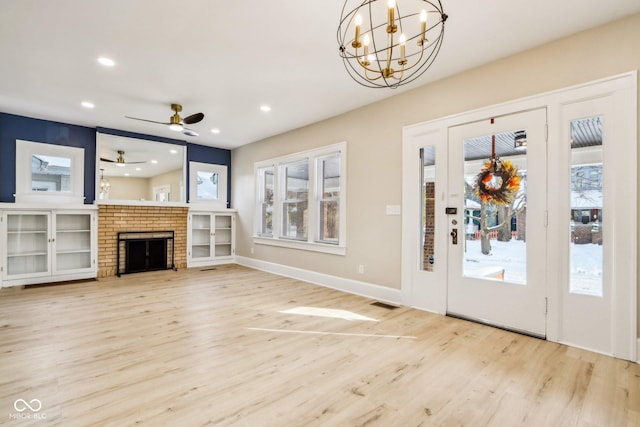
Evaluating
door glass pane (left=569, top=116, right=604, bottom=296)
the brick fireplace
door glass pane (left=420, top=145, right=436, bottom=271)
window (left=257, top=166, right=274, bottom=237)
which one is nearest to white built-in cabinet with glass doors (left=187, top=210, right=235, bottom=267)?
the brick fireplace

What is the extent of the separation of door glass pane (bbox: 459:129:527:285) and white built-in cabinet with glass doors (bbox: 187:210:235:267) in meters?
5.32

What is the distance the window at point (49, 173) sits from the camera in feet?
16.4

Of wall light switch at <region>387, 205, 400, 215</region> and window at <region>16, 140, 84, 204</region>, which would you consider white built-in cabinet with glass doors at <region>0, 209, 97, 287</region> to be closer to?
window at <region>16, 140, 84, 204</region>

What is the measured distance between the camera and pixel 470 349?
2.64 m

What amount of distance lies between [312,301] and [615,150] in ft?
11.1

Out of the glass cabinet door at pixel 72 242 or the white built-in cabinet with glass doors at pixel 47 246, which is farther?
the glass cabinet door at pixel 72 242

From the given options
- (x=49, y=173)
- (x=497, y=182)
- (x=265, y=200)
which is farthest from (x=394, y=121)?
(x=49, y=173)

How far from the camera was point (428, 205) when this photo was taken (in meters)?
3.68

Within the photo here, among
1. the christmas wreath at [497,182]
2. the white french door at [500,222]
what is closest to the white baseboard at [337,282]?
the white french door at [500,222]

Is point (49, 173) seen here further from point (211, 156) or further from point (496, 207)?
point (496, 207)

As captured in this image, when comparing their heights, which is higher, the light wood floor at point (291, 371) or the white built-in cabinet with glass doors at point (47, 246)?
the white built-in cabinet with glass doors at point (47, 246)

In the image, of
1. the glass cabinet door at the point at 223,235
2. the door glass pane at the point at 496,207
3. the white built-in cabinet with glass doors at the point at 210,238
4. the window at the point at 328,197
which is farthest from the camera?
the glass cabinet door at the point at 223,235

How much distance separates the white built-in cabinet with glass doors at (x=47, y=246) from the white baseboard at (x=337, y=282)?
3.02 metres

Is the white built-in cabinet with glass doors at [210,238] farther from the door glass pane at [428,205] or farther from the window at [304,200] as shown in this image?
the door glass pane at [428,205]
